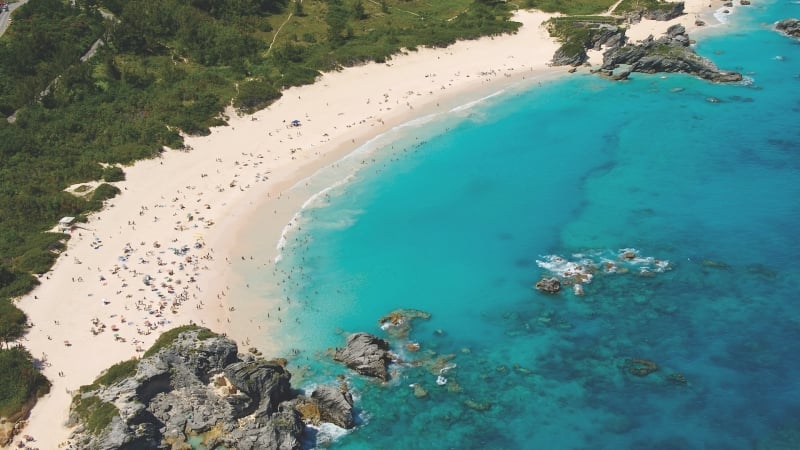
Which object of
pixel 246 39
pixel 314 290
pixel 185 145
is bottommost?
pixel 314 290

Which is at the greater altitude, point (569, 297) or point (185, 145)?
point (185, 145)

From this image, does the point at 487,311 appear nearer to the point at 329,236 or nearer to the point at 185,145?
the point at 329,236

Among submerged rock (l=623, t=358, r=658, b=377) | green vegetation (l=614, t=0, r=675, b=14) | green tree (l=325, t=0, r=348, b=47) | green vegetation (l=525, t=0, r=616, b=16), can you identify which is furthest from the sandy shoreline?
green vegetation (l=614, t=0, r=675, b=14)

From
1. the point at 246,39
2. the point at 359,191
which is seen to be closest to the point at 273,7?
the point at 246,39

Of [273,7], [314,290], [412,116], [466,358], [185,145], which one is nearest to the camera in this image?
[466,358]

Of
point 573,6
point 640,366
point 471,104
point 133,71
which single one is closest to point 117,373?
point 640,366

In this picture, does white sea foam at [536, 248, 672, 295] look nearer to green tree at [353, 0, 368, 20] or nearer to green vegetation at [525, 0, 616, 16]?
green tree at [353, 0, 368, 20]

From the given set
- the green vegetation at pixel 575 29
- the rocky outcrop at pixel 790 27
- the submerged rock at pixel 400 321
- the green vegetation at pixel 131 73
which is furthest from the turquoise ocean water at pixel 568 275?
the rocky outcrop at pixel 790 27
